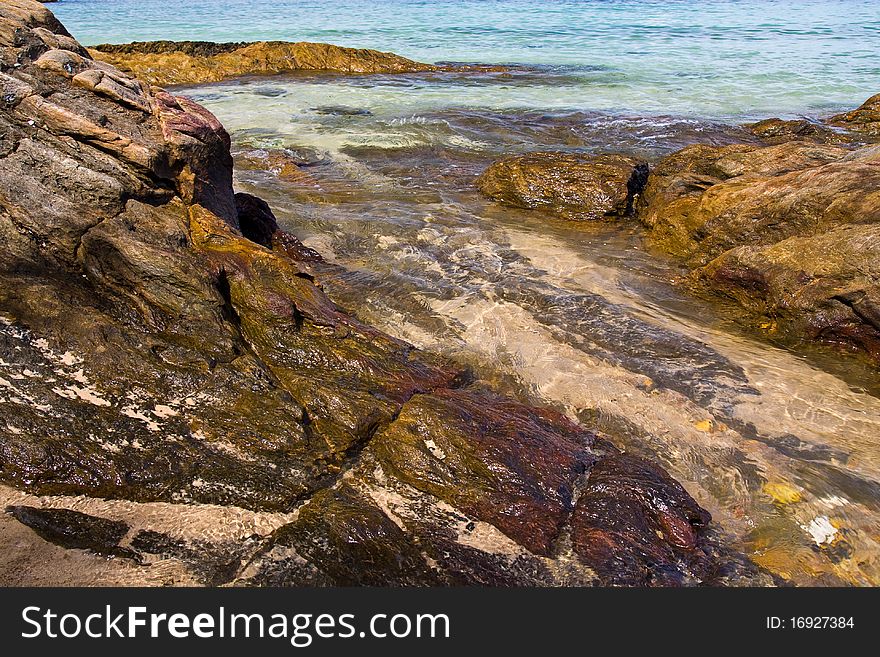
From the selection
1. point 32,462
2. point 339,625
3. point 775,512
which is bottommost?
point 775,512

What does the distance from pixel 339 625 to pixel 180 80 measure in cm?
2286

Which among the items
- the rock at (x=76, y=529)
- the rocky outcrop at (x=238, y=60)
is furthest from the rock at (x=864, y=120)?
the rock at (x=76, y=529)

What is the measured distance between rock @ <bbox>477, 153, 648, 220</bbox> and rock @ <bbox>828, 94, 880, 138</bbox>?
8.11 meters

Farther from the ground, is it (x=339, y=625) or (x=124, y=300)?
(x=124, y=300)

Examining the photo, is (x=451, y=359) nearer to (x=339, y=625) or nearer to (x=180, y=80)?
(x=339, y=625)

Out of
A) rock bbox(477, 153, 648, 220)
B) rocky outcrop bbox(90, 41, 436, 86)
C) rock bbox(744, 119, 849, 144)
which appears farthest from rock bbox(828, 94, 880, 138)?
rocky outcrop bbox(90, 41, 436, 86)

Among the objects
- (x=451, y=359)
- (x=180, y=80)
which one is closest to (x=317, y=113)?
(x=180, y=80)

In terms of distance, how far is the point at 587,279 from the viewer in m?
7.57

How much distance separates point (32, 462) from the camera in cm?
370

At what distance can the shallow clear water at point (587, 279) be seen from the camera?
459 cm

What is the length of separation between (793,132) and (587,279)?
32.2ft

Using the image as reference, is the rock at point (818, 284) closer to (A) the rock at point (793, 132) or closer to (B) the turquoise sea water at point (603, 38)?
(A) the rock at point (793, 132)

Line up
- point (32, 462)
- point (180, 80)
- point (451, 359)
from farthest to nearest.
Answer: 1. point (180, 80)
2. point (451, 359)
3. point (32, 462)

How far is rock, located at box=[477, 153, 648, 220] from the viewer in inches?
383
